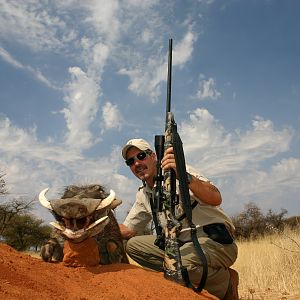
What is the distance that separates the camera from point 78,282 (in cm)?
297

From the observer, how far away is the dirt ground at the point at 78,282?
2.52 metres

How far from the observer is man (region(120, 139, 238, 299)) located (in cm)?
419

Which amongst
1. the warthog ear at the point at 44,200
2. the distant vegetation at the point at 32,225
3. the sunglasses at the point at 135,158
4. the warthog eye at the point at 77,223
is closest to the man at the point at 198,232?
the sunglasses at the point at 135,158

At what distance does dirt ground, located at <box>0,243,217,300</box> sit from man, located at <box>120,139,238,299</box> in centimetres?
73

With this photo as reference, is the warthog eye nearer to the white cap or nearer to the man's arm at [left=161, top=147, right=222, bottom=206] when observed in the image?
the man's arm at [left=161, top=147, right=222, bottom=206]

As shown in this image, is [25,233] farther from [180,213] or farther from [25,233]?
[180,213]

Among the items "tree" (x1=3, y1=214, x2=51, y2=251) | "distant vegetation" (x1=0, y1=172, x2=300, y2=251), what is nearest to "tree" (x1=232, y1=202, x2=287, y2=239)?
"distant vegetation" (x1=0, y1=172, x2=300, y2=251)

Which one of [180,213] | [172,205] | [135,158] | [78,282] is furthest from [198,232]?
[78,282]

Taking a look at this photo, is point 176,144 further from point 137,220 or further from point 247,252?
point 247,252

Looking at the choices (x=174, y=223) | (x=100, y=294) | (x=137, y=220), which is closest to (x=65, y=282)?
(x=100, y=294)

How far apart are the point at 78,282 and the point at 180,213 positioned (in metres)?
1.42

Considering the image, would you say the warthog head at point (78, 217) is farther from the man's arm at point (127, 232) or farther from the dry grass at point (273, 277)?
the dry grass at point (273, 277)

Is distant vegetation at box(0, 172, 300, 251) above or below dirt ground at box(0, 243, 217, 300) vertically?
above

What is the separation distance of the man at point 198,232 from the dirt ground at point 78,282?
734mm
